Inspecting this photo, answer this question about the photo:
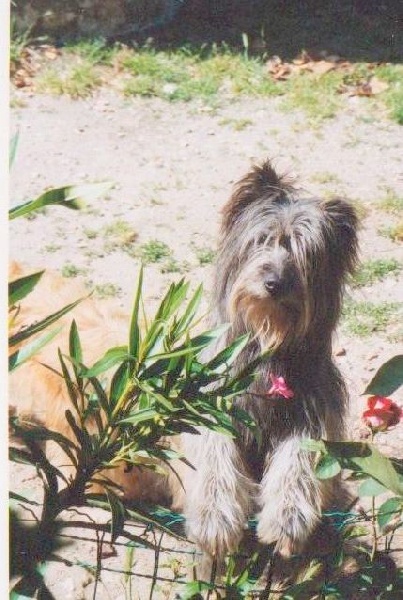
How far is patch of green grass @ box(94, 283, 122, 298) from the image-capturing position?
4453 millimetres

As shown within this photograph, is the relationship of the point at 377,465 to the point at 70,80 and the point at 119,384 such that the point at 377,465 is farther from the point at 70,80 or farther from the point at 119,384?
the point at 70,80

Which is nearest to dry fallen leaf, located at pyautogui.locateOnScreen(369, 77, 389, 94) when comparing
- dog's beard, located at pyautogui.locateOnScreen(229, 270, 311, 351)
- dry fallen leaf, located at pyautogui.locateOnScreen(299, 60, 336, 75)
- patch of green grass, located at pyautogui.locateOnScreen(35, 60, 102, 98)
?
dry fallen leaf, located at pyautogui.locateOnScreen(299, 60, 336, 75)

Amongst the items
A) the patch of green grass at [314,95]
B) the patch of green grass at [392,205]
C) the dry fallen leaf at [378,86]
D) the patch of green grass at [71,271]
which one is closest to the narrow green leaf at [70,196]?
the patch of green grass at [71,271]

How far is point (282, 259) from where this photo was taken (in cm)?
272

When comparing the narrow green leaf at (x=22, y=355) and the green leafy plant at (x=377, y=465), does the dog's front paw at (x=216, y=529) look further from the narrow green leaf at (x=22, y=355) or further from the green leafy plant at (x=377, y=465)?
the narrow green leaf at (x=22, y=355)

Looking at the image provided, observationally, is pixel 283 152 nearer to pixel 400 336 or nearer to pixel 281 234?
pixel 400 336

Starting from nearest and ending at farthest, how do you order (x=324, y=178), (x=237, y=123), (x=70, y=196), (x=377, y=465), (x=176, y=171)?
(x=70, y=196), (x=377, y=465), (x=324, y=178), (x=176, y=171), (x=237, y=123)

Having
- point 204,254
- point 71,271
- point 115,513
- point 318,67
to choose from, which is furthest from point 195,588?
point 318,67

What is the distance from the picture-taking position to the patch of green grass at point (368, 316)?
428 centimetres

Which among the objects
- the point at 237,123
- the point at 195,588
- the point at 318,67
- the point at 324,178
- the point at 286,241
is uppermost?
the point at 318,67

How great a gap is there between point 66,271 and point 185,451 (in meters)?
1.88

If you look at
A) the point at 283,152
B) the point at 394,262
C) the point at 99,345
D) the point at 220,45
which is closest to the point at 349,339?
the point at 394,262

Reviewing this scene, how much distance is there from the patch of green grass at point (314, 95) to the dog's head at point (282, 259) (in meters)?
3.41

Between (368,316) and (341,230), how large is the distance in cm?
166
